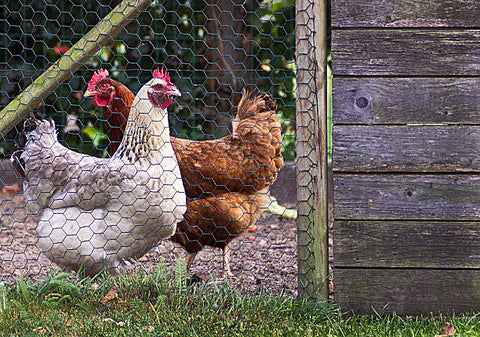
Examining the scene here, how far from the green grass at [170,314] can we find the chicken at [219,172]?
61cm

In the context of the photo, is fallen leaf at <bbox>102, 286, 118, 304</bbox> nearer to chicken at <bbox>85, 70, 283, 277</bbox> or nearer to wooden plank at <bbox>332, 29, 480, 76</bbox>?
chicken at <bbox>85, 70, 283, 277</bbox>

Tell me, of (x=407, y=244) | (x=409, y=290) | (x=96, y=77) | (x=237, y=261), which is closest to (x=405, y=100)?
(x=407, y=244)

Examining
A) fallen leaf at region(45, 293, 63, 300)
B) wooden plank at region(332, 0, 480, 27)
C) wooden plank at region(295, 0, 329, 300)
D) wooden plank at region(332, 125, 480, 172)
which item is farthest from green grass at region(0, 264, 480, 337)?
wooden plank at region(332, 0, 480, 27)

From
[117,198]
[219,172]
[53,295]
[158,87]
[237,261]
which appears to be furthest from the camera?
[237,261]

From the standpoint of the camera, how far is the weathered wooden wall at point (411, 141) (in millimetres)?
2082

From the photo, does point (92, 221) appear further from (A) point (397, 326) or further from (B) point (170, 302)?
(A) point (397, 326)

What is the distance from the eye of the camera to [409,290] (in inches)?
84.4

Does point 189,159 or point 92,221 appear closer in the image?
point 92,221

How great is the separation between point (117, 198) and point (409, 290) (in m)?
1.31

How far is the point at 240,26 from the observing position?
153 inches

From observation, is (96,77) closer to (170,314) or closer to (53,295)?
(53,295)

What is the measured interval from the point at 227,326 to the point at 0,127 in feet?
4.28

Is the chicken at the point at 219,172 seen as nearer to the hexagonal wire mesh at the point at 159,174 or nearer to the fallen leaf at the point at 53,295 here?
the hexagonal wire mesh at the point at 159,174

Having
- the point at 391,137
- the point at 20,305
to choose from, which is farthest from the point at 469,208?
the point at 20,305
